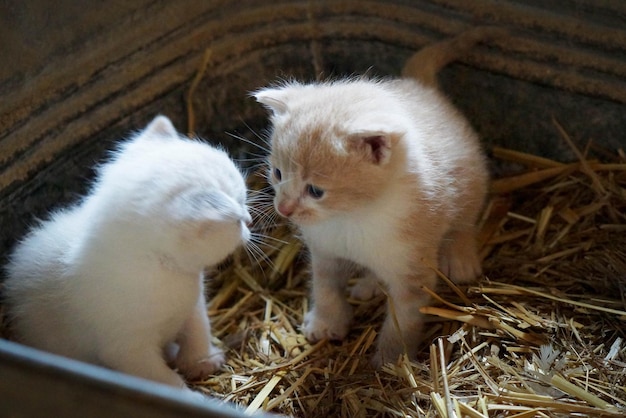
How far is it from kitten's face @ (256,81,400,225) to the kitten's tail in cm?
62

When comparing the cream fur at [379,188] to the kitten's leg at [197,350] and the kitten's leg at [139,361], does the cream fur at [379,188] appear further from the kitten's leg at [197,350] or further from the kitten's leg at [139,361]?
the kitten's leg at [139,361]

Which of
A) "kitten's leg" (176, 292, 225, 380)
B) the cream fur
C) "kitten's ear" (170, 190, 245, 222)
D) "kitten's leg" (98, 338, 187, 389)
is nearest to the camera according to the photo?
"kitten's ear" (170, 190, 245, 222)

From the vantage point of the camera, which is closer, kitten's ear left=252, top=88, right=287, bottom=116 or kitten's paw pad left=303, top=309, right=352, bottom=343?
kitten's ear left=252, top=88, right=287, bottom=116

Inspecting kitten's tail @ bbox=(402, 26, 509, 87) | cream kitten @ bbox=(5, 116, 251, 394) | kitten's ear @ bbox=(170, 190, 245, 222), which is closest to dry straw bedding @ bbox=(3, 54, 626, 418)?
cream kitten @ bbox=(5, 116, 251, 394)

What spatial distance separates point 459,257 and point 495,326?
33 cm

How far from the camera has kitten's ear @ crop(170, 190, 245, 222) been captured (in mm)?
2039

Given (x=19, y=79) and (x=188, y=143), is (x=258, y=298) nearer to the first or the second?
(x=188, y=143)

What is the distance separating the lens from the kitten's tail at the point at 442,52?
282 cm

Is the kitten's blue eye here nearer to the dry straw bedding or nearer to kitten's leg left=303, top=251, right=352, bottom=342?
kitten's leg left=303, top=251, right=352, bottom=342

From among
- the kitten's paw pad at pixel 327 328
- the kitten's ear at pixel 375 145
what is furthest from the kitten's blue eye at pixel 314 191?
the kitten's paw pad at pixel 327 328

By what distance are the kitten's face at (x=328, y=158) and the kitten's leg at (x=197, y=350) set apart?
0.58 meters

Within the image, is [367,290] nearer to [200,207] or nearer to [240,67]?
[200,207]

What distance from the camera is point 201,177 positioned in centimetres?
210

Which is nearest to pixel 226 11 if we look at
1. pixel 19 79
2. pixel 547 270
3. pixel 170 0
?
pixel 170 0
